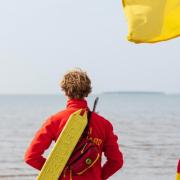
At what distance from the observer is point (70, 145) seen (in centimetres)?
571

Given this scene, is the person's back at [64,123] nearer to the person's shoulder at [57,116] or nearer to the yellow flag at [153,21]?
the person's shoulder at [57,116]

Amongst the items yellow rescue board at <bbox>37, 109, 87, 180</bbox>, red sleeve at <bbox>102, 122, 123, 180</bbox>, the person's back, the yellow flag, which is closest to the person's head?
the person's back

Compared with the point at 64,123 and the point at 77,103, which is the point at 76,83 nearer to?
the point at 77,103

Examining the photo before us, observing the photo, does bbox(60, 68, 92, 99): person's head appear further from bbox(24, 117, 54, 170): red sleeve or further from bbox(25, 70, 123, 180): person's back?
bbox(24, 117, 54, 170): red sleeve

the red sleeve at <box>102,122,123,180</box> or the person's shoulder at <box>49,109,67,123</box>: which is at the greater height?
the person's shoulder at <box>49,109,67,123</box>

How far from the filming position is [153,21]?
19.4 ft

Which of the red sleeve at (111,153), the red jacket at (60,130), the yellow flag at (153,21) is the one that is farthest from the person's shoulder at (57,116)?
the yellow flag at (153,21)

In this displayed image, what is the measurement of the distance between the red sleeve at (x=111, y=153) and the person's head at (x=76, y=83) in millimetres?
336

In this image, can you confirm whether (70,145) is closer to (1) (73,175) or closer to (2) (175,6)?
(1) (73,175)

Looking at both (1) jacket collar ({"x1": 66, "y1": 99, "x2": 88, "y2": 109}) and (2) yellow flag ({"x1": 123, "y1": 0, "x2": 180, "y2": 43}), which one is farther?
(2) yellow flag ({"x1": 123, "y1": 0, "x2": 180, "y2": 43})

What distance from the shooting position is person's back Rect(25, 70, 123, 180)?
18.9 ft

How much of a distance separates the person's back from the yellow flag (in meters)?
0.57

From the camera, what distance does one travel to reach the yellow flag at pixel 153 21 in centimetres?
589

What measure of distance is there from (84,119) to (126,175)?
12.2 m
